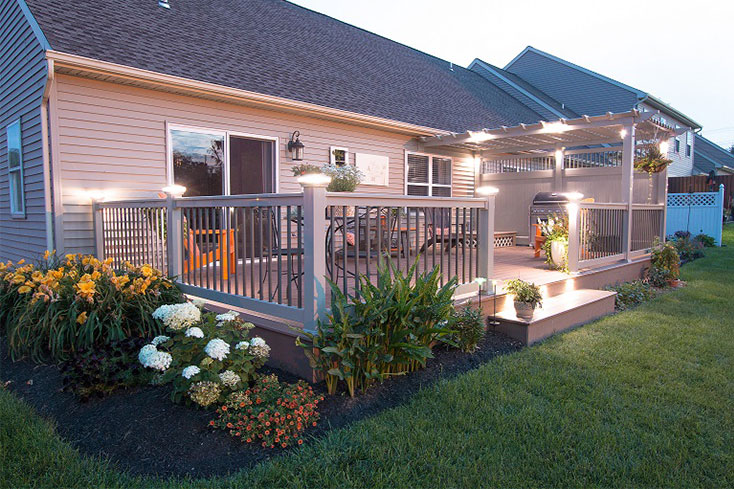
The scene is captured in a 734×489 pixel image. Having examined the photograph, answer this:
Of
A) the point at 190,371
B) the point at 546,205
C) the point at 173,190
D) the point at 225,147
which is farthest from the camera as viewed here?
the point at 546,205

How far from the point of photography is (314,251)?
316cm

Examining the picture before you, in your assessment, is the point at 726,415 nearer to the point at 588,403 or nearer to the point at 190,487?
the point at 588,403

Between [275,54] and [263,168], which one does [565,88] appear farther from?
[263,168]

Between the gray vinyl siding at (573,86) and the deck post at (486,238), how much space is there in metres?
14.7

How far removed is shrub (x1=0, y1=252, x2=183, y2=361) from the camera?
355 cm

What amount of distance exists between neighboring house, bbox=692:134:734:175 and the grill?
751 inches

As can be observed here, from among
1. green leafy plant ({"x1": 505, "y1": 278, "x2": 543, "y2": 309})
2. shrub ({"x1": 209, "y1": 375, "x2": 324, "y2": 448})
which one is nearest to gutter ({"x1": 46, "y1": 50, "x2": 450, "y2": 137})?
shrub ({"x1": 209, "y1": 375, "x2": 324, "y2": 448})

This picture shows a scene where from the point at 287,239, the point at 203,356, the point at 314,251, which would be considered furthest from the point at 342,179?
the point at 203,356

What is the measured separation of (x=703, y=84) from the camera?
124 ft

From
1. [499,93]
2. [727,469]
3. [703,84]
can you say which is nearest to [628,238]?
[727,469]

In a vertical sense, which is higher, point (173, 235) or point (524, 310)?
point (173, 235)

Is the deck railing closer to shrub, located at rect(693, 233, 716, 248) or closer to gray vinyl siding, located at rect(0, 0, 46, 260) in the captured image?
gray vinyl siding, located at rect(0, 0, 46, 260)

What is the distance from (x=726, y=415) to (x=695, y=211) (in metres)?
12.9

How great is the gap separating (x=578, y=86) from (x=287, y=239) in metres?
17.4
